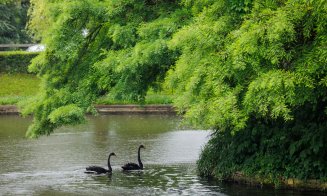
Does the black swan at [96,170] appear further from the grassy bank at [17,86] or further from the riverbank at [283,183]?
the grassy bank at [17,86]

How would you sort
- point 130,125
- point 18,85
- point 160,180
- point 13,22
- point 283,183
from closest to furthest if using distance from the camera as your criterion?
point 283,183
point 160,180
point 130,125
point 18,85
point 13,22

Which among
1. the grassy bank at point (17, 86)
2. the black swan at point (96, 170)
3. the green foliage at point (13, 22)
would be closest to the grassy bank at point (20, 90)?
the grassy bank at point (17, 86)

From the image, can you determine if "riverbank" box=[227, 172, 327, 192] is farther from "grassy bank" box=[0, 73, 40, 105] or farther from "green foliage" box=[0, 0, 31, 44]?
"green foliage" box=[0, 0, 31, 44]

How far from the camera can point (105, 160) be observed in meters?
27.5

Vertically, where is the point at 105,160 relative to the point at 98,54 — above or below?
below

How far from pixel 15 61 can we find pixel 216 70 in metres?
39.8

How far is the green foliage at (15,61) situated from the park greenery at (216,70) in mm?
30651

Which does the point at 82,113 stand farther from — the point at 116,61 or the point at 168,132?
the point at 168,132

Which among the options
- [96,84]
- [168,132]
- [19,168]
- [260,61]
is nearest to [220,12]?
[260,61]

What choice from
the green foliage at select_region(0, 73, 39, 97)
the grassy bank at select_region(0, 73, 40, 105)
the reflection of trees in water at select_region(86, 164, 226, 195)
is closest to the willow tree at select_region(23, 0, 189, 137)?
the reflection of trees in water at select_region(86, 164, 226, 195)

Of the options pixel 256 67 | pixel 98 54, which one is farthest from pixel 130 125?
pixel 256 67

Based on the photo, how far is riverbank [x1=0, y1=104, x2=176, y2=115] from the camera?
1756 inches

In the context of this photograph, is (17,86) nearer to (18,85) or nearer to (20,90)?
(18,85)

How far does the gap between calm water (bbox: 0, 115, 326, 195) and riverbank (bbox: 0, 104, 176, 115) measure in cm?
309
